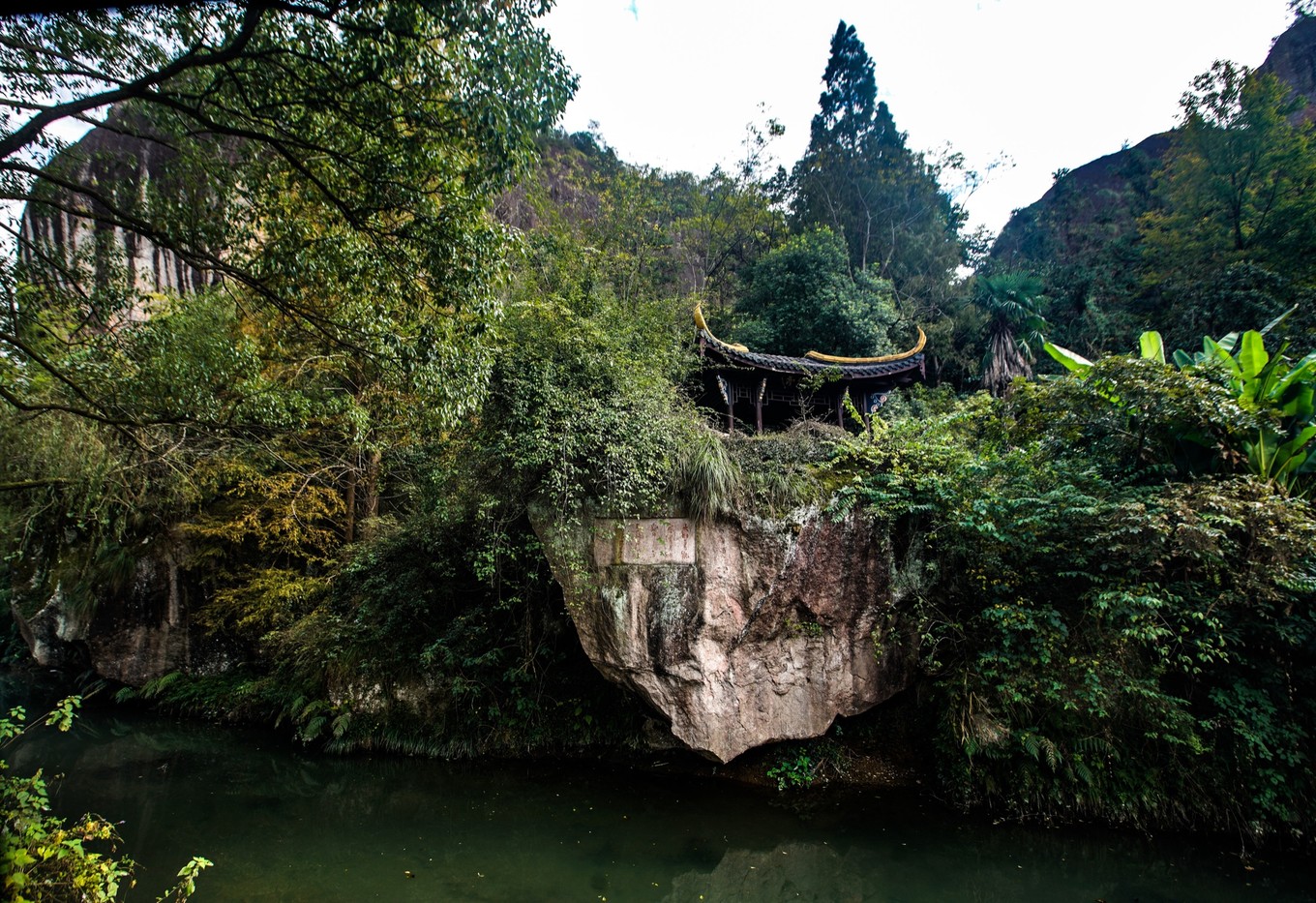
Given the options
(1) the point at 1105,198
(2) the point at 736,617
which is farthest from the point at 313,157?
(1) the point at 1105,198

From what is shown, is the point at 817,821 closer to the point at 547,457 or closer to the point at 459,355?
the point at 547,457

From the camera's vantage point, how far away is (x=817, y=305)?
13828 millimetres

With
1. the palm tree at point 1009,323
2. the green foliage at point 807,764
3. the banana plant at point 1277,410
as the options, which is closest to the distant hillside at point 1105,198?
the palm tree at point 1009,323

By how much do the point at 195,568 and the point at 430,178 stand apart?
7.68 m

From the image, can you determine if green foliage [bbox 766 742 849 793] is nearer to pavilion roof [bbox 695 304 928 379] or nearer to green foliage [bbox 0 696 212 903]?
green foliage [bbox 0 696 212 903]

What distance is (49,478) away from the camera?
276 inches

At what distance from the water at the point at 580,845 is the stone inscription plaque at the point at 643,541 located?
2.18m

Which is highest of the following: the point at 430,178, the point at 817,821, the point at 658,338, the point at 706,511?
the point at 430,178

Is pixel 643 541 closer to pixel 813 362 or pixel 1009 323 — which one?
pixel 813 362

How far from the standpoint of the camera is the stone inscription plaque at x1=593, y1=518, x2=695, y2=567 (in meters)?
5.74

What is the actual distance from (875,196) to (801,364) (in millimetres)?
10499

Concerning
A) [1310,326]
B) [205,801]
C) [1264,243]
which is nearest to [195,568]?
[205,801]

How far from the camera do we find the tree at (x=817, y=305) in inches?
538

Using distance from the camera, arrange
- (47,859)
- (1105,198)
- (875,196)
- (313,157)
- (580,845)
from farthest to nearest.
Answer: (1105,198) < (875,196) < (580,845) < (313,157) < (47,859)
